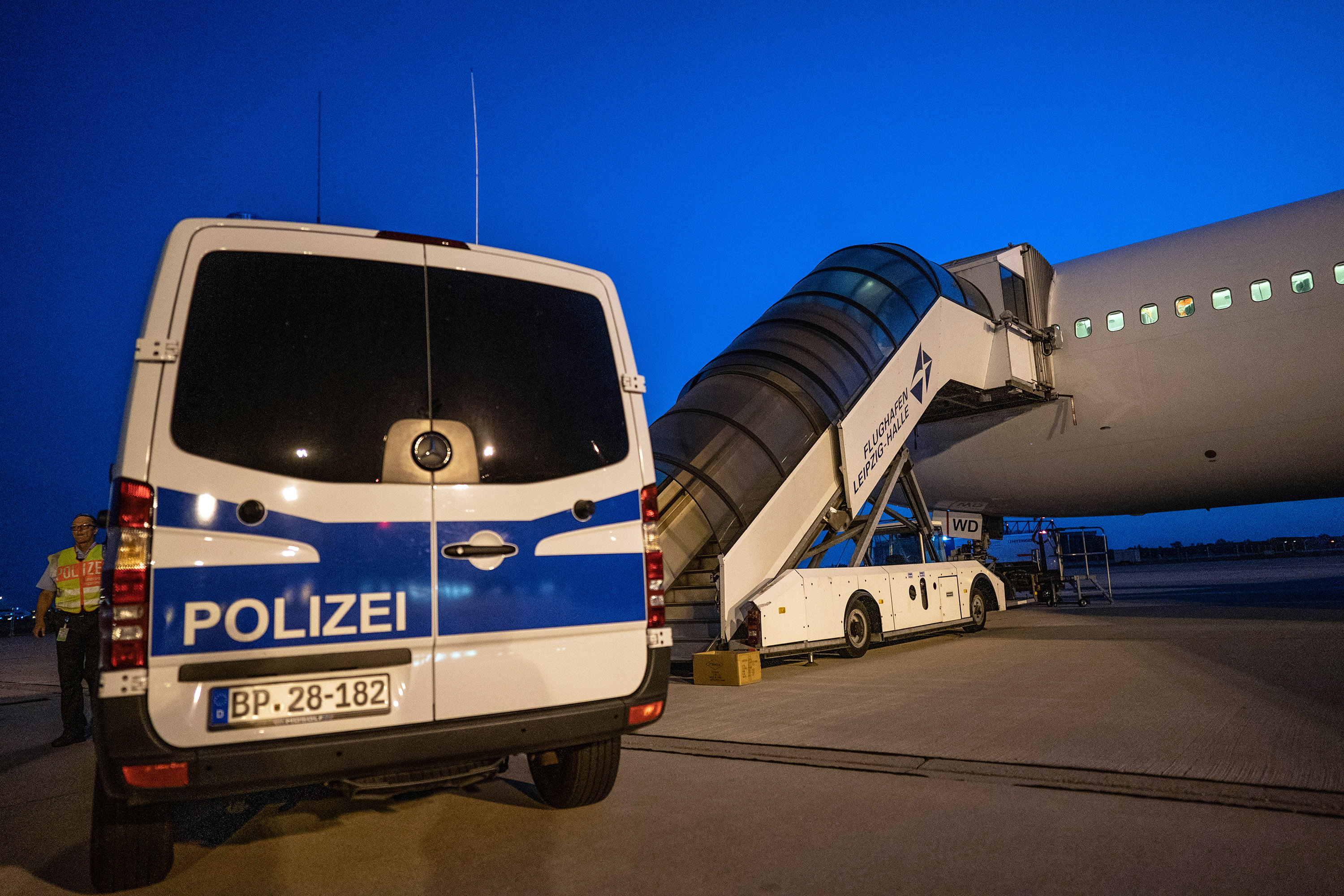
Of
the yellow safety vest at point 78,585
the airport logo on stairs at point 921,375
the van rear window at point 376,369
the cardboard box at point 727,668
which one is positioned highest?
the airport logo on stairs at point 921,375

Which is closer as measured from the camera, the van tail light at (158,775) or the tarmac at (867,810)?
the van tail light at (158,775)

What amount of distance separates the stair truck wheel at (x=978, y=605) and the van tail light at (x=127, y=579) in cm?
1155

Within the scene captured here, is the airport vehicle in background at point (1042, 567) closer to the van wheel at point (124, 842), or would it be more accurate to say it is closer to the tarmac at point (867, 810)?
the tarmac at point (867, 810)

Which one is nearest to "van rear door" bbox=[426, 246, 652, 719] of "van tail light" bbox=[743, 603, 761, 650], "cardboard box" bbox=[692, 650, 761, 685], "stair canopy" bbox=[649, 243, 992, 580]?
"cardboard box" bbox=[692, 650, 761, 685]

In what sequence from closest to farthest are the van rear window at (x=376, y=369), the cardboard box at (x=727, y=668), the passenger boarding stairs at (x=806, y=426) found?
the van rear window at (x=376, y=369)
the cardboard box at (x=727, y=668)
the passenger boarding stairs at (x=806, y=426)

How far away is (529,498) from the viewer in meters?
2.89

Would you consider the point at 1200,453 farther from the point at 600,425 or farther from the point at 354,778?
the point at 354,778

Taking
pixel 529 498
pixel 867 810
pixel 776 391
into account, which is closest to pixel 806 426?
pixel 776 391

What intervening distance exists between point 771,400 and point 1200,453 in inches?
340

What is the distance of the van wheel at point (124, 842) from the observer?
2.78m

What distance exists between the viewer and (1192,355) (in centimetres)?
1293

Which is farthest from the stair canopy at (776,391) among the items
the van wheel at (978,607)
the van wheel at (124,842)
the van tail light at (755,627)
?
the van wheel at (124,842)

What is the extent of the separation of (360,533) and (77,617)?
15.7 ft

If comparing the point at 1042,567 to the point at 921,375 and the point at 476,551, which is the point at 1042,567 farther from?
the point at 476,551
